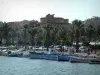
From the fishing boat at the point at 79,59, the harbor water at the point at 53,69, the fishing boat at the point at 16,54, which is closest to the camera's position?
the harbor water at the point at 53,69

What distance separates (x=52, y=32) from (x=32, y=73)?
57.8 meters

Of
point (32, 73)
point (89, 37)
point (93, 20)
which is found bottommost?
point (32, 73)

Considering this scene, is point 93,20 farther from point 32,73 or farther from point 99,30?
point 32,73

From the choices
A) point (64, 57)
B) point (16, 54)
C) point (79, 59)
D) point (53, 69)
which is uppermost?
point (16, 54)

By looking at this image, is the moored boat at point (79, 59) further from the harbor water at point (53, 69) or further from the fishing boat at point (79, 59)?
the harbor water at point (53, 69)

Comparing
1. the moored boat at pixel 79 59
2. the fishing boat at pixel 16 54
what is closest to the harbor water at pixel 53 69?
the moored boat at pixel 79 59

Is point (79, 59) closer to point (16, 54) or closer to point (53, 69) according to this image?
point (53, 69)

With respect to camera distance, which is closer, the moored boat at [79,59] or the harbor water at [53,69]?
the harbor water at [53,69]

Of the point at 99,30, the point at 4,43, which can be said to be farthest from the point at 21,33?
the point at 99,30

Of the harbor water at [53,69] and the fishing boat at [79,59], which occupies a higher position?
the fishing boat at [79,59]

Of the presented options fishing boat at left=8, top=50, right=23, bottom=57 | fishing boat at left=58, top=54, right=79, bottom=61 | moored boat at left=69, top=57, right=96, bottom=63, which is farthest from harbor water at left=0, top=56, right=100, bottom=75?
fishing boat at left=8, top=50, right=23, bottom=57

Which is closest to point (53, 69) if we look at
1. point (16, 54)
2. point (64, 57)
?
point (64, 57)

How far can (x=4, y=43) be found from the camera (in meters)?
152

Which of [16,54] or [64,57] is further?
[16,54]
